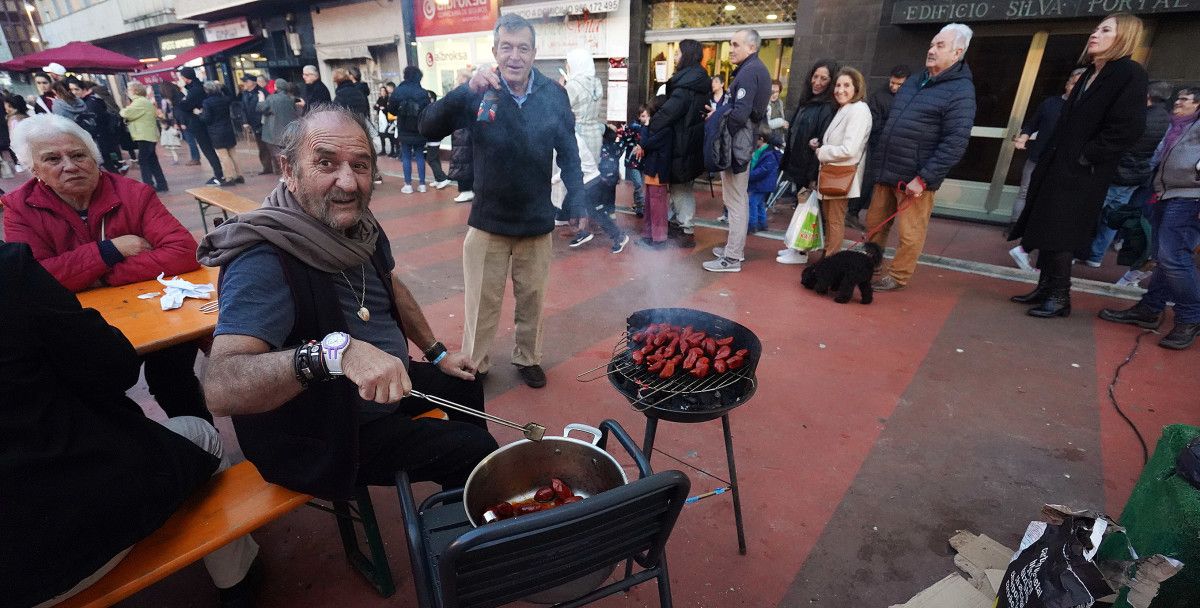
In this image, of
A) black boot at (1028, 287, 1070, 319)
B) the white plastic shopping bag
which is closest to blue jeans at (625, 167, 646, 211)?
the white plastic shopping bag

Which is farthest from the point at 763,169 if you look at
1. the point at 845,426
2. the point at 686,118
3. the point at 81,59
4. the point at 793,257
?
the point at 81,59

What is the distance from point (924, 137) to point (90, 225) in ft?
20.4

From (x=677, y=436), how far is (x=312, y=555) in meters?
2.11

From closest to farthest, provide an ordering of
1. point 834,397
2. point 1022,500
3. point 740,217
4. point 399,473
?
point 399,473
point 1022,500
point 834,397
point 740,217

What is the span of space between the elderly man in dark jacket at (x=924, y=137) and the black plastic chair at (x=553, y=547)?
15.6ft

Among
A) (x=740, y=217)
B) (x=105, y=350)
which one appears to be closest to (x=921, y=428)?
(x=740, y=217)

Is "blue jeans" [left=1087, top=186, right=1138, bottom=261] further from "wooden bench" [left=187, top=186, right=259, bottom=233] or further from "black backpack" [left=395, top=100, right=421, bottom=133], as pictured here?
"black backpack" [left=395, top=100, right=421, bottom=133]

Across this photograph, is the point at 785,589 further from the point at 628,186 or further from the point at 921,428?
the point at 628,186

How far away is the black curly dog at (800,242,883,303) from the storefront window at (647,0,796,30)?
18.5 feet

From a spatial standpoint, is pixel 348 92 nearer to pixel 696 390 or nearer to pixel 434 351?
pixel 434 351

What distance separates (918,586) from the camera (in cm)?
244

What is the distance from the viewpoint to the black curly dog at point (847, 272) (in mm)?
5258

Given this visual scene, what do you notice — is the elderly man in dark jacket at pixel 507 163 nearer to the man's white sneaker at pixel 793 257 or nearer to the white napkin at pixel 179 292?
the white napkin at pixel 179 292

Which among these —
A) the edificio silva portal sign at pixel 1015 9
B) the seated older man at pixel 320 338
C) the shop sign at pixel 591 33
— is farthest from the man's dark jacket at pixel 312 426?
the shop sign at pixel 591 33
